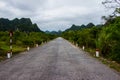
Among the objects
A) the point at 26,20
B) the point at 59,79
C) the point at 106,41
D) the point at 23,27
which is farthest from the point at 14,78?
the point at 26,20

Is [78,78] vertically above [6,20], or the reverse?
[6,20]

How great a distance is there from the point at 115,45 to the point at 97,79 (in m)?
18.7

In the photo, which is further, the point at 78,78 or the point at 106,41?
the point at 106,41

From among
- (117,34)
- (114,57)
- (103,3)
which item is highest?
(103,3)

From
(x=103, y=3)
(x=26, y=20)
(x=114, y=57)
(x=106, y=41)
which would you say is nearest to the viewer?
(x=103, y=3)

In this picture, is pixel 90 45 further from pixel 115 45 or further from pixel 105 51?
pixel 115 45

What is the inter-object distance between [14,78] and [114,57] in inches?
748

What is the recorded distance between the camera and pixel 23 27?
521 feet

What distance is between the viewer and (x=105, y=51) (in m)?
35.7

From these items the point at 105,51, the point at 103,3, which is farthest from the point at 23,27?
the point at 103,3

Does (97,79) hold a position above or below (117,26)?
below

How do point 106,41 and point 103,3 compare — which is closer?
point 103,3

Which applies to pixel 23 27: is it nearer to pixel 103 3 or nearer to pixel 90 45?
pixel 90 45

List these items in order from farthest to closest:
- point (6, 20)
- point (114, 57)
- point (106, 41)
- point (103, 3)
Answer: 1. point (6, 20)
2. point (106, 41)
3. point (114, 57)
4. point (103, 3)
